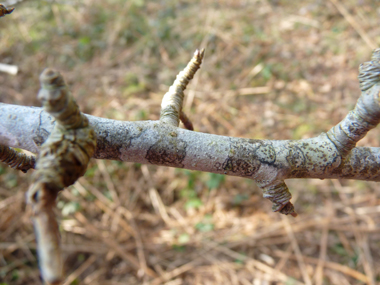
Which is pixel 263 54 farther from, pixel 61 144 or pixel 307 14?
pixel 61 144

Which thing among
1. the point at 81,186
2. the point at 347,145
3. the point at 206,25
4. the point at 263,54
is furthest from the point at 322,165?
the point at 206,25

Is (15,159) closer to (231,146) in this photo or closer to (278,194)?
(231,146)

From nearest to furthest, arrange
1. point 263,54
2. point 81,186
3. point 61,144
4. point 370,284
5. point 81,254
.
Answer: point 61,144 → point 370,284 → point 81,254 → point 81,186 → point 263,54

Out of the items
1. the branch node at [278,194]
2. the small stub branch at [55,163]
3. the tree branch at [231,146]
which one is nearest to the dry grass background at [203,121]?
the branch node at [278,194]

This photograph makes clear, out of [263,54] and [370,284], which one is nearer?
[370,284]

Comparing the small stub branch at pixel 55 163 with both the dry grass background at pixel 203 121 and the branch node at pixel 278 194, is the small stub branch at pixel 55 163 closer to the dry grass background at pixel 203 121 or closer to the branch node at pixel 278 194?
the branch node at pixel 278 194

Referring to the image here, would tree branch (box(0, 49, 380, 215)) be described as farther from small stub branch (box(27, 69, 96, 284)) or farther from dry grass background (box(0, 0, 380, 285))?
dry grass background (box(0, 0, 380, 285))

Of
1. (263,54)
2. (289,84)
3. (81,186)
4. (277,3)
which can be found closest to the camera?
(81,186)

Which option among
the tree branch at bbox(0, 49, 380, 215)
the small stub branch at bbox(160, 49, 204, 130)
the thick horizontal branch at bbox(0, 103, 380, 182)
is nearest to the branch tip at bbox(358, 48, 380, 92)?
the tree branch at bbox(0, 49, 380, 215)
